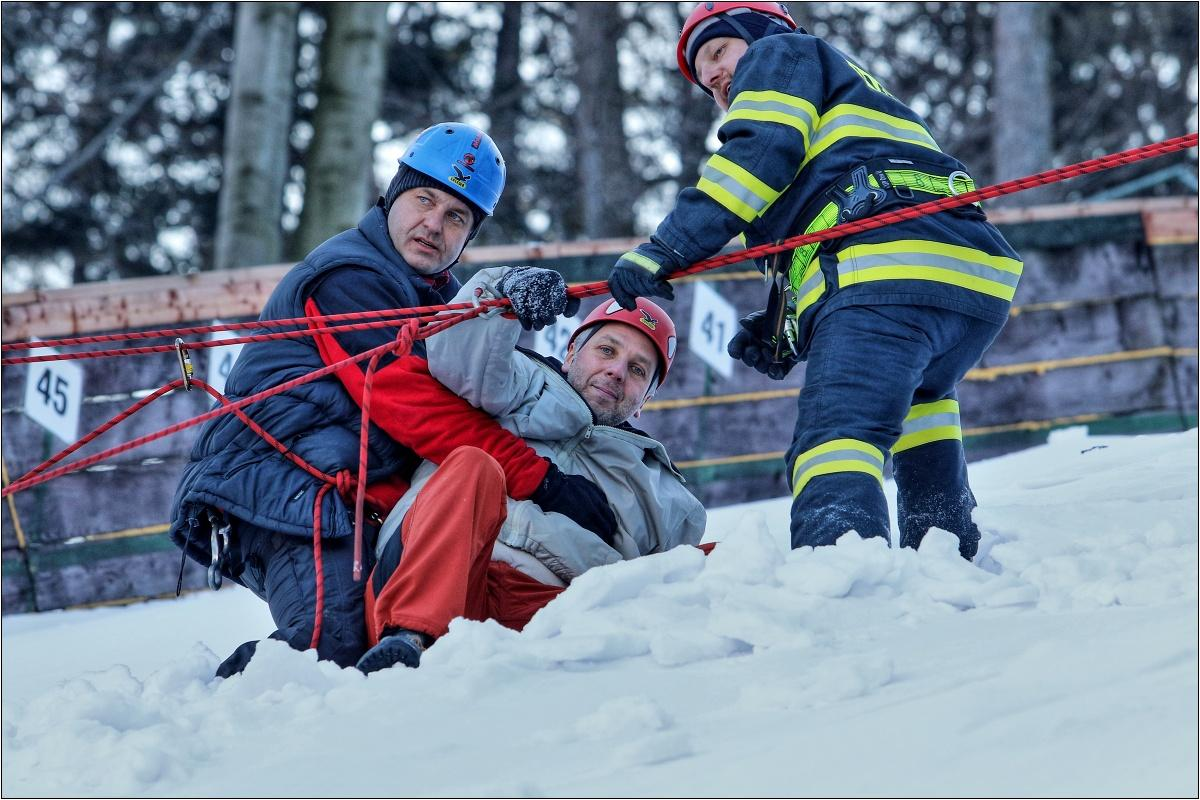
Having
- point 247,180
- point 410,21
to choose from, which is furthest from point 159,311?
point 410,21

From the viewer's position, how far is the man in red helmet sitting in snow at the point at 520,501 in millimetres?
3043

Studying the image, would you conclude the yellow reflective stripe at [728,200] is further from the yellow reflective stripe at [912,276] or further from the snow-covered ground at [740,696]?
the snow-covered ground at [740,696]

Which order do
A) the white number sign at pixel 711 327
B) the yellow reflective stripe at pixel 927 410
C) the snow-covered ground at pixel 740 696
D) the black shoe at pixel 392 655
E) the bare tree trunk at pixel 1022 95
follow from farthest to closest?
the bare tree trunk at pixel 1022 95, the white number sign at pixel 711 327, the yellow reflective stripe at pixel 927 410, the black shoe at pixel 392 655, the snow-covered ground at pixel 740 696

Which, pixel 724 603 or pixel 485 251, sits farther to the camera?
pixel 485 251

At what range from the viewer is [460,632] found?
110 inches

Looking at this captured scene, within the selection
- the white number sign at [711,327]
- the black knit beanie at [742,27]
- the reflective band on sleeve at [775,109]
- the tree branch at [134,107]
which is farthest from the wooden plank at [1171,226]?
the tree branch at [134,107]

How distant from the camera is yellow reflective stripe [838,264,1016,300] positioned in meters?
3.30

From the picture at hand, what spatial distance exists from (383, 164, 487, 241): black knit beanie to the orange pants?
0.97 meters

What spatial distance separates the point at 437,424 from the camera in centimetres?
344

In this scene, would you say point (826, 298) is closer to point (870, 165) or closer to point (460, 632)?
point (870, 165)

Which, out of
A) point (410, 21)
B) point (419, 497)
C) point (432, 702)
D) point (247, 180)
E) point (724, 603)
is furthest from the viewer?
point (410, 21)

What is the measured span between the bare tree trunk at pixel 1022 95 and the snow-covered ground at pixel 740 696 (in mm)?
9602

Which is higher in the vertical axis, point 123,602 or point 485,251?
point 485,251

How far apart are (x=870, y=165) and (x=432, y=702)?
1.62 metres
